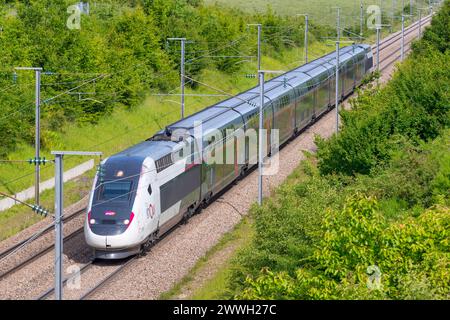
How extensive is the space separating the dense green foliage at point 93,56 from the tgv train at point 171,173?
7.38 m

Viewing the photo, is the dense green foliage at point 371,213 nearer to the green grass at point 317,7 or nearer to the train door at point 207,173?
the train door at point 207,173

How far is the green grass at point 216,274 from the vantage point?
959 inches

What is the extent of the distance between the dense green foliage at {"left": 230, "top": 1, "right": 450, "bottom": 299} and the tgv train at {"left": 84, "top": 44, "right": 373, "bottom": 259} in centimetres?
339

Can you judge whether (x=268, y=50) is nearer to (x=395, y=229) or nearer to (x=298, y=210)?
(x=298, y=210)

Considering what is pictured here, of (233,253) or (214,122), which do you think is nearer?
(233,253)

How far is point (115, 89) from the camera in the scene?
170 feet

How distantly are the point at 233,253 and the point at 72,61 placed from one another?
2334cm

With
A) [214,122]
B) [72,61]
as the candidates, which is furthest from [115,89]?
[214,122]

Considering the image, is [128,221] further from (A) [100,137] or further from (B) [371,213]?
(A) [100,137]

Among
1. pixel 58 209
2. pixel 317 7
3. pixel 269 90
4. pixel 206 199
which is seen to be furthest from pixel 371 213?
pixel 317 7

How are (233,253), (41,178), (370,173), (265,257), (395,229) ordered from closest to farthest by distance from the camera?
(395,229) → (265,257) → (233,253) → (370,173) → (41,178)

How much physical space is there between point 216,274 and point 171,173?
4.13 meters

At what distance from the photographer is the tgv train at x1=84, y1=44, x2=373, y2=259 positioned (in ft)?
85.9

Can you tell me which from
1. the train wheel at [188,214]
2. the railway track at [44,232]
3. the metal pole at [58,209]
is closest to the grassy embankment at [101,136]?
the railway track at [44,232]
